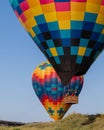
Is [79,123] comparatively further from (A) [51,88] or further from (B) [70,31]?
(A) [51,88]

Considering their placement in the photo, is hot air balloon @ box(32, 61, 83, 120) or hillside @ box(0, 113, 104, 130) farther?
hot air balloon @ box(32, 61, 83, 120)

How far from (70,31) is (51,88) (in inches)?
726

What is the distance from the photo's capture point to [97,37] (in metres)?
28.1

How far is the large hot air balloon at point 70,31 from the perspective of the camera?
1073 inches

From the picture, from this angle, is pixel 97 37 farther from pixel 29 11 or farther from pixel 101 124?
pixel 101 124

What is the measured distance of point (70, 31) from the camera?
89.9 ft

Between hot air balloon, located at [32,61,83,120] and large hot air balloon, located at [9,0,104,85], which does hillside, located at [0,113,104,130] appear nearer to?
large hot air balloon, located at [9,0,104,85]

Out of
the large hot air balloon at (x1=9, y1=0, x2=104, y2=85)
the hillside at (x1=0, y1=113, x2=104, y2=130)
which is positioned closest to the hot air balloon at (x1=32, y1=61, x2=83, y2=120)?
the hillside at (x1=0, y1=113, x2=104, y2=130)

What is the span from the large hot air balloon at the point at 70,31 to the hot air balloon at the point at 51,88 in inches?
589

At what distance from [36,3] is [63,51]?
3.29 metres

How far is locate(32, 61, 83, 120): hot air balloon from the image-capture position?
45.3 meters

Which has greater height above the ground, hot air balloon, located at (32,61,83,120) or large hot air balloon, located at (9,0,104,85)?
large hot air balloon, located at (9,0,104,85)

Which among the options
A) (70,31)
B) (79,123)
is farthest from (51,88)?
(70,31)

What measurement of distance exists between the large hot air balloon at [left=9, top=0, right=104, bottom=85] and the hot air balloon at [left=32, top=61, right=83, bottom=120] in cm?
1497
